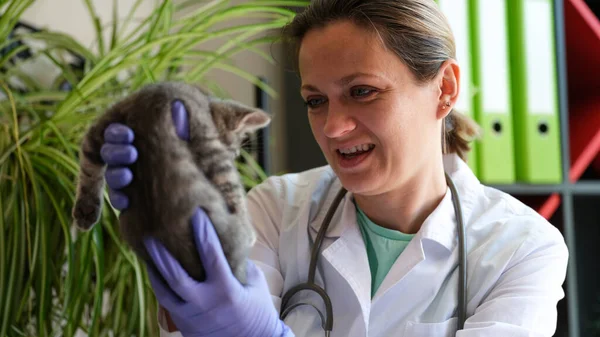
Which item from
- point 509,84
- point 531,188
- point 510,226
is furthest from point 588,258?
point 510,226

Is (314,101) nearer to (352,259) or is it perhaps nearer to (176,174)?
(352,259)

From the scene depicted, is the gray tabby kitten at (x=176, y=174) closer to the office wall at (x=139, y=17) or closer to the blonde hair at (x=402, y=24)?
the blonde hair at (x=402, y=24)

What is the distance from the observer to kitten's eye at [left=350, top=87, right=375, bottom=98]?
99 centimetres

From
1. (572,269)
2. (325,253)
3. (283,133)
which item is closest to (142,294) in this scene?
(325,253)

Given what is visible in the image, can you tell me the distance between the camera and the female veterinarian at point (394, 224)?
98 cm

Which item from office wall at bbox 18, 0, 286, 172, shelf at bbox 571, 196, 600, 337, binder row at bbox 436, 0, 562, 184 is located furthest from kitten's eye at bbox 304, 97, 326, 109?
shelf at bbox 571, 196, 600, 337

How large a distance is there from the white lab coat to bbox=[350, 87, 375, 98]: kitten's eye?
0.76ft

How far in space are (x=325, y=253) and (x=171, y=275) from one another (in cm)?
45

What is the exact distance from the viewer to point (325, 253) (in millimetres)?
1071

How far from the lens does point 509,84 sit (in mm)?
1555

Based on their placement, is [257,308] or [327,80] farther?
[327,80]

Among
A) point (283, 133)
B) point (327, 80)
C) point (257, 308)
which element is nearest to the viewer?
point (257, 308)

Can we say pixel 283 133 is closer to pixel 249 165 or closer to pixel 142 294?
pixel 249 165

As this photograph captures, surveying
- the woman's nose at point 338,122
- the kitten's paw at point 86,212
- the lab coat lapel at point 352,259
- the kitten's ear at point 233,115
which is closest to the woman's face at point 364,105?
the woman's nose at point 338,122
